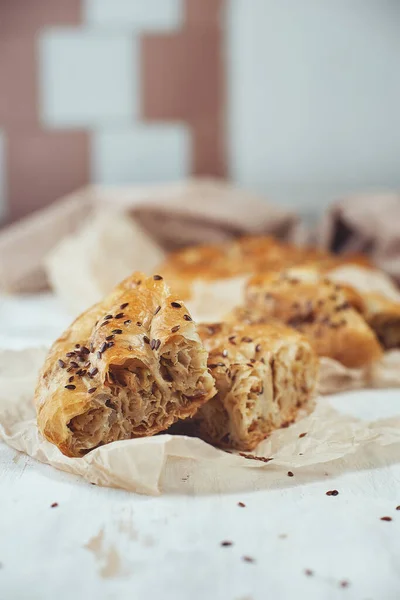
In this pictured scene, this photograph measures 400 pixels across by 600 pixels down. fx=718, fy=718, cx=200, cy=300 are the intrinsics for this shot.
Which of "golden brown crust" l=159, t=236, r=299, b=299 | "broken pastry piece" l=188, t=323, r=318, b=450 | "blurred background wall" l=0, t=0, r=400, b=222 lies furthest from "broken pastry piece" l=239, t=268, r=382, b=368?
"blurred background wall" l=0, t=0, r=400, b=222

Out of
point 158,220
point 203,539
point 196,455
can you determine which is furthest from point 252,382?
point 158,220

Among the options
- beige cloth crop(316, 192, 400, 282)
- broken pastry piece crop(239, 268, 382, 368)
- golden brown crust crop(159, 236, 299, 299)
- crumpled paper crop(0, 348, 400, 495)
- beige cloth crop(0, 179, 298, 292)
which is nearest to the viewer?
crumpled paper crop(0, 348, 400, 495)

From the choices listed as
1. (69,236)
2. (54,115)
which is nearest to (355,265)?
(69,236)

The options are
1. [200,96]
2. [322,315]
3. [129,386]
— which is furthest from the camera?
[200,96]

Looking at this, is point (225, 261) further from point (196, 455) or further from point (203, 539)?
point (203, 539)

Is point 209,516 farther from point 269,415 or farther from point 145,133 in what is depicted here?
point 145,133

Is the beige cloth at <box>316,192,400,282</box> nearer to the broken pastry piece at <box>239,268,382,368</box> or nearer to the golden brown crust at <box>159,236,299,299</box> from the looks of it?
the golden brown crust at <box>159,236,299,299</box>
